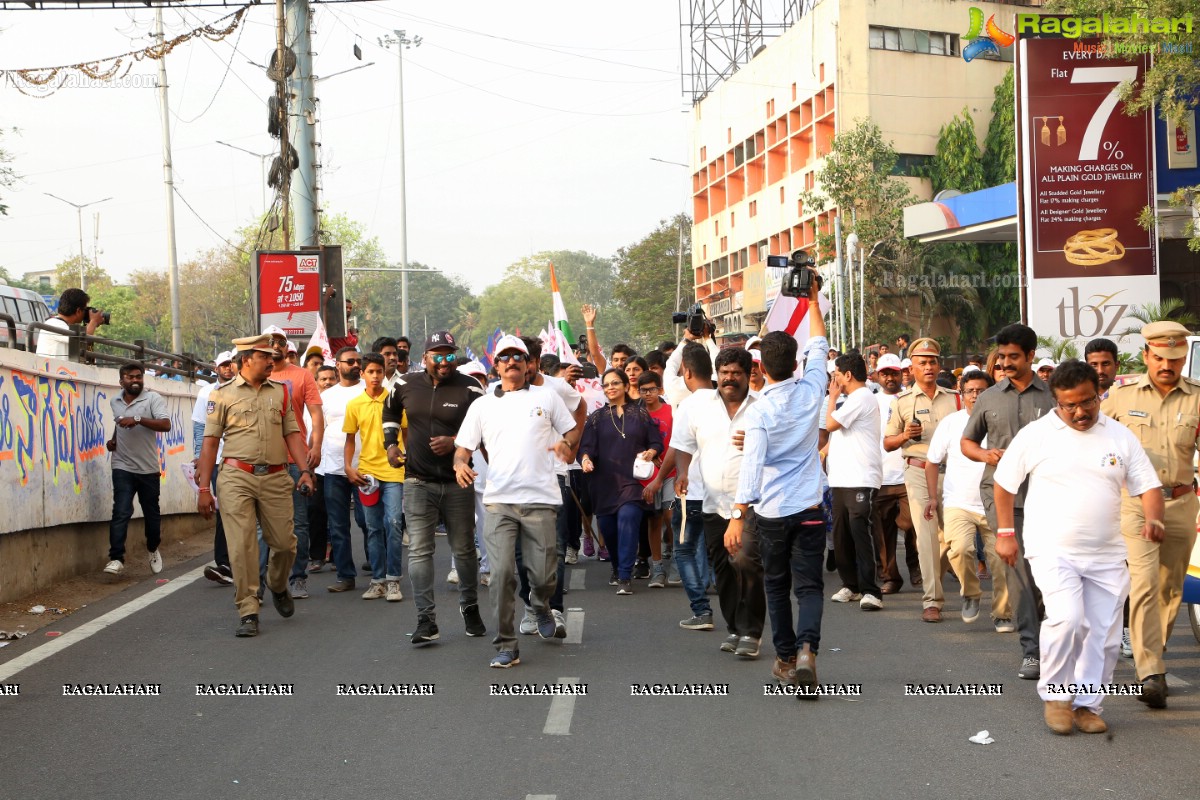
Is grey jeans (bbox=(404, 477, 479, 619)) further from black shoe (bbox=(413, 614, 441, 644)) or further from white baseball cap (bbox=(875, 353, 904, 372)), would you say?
white baseball cap (bbox=(875, 353, 904, 372))

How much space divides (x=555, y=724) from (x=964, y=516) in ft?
13.6

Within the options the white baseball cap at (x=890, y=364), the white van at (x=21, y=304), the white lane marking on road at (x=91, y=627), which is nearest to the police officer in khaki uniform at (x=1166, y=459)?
the white baseball cap at (x=890, y=364)

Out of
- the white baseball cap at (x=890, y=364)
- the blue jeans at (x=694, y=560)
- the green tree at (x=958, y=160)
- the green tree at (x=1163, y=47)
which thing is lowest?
the blue jeans at (x=694, y=560)

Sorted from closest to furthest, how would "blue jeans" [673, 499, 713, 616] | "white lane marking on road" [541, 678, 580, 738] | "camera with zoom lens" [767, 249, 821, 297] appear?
"white lane marking on road" [541, 678, 580, 738] < "camera with zoom lens" [767, 249, 821, 297] < "blue jeans" [673, 499, 713, 616]

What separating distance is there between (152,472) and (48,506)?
1.19 metres

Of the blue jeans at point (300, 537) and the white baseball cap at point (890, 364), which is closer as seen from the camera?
the blue jeans at point (300, 537)

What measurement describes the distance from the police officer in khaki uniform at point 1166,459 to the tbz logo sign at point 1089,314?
72.1ft

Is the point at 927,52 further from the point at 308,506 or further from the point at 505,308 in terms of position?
the point at 505,308

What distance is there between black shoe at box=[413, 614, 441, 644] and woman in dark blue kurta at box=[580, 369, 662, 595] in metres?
2.88

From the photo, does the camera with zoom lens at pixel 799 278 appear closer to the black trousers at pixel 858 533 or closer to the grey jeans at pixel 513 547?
the grey jeans at pixel 513 547

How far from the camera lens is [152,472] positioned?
1284cm

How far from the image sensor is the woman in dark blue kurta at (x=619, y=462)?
11.7 meters

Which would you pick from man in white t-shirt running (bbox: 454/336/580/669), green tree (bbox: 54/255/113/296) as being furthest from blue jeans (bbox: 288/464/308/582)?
green tree (bbox: 54/255/113/296)

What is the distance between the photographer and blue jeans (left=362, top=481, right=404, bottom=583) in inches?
442
